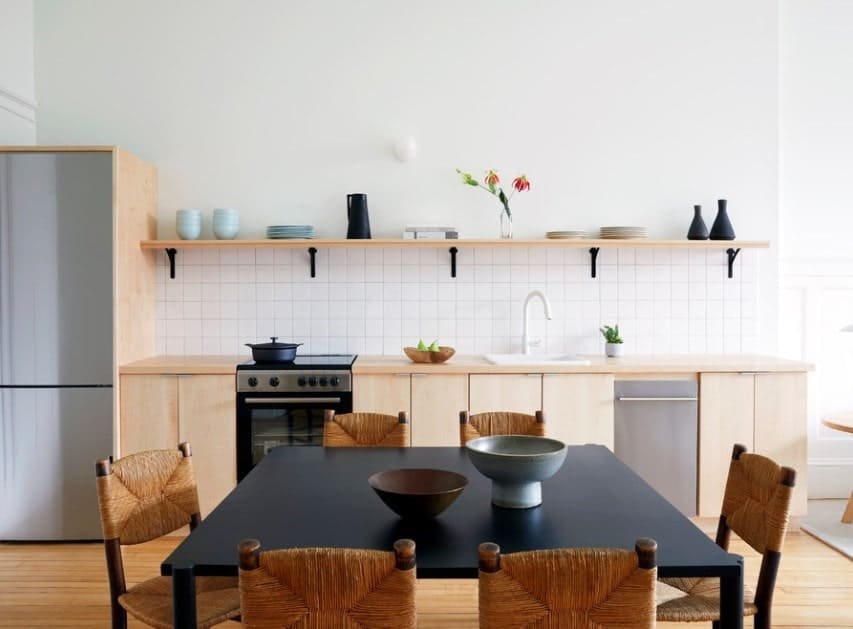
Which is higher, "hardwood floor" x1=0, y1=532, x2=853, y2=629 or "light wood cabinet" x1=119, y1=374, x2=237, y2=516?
"light wood cabinet" x1=119, y1=374, x2=237, y2=516

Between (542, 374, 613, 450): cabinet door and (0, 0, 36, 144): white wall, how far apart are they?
10.6ft

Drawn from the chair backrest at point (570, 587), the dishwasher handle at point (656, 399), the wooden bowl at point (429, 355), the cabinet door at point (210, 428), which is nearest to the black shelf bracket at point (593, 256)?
the dishwasher handle at point (656, 399)

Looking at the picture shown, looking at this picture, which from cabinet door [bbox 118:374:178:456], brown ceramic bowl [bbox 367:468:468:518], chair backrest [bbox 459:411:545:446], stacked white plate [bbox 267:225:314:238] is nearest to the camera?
brown ceramic bowl [bbox 367:468:468:518]

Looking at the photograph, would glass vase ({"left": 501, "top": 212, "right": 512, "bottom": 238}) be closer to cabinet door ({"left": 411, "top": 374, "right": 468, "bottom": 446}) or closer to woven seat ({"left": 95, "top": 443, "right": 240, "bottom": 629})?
cabinet door ({"left": 411, "top": 374, "right": 468, "bottom": 446})

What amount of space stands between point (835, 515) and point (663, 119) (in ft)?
8.04

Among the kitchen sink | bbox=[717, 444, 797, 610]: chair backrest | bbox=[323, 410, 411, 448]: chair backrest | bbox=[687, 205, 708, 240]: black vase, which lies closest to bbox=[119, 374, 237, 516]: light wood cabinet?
bbox=[323, 410, 411, 448]: chair backrest

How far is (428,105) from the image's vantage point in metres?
4.48

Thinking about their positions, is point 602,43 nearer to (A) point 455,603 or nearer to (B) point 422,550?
(A) point 455,603

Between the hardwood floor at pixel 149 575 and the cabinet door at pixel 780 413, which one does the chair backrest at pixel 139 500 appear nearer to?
the hardwood floor at pixel 149 575

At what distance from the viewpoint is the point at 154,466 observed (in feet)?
7.61

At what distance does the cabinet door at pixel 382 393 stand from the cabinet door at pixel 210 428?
64 centimetres

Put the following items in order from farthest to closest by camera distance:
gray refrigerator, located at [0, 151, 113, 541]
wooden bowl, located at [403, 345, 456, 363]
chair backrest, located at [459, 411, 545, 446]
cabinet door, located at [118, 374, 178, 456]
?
wooden bowl, located at [403, 345, 456, 363]
cabinet door, located at [118, 374, 178, 456]
gray refrigerator, located at [0, 151, 113, 541]
chair backrest, located at [459, 411, 545, 446]

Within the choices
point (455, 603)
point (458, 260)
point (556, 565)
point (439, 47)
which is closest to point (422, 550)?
point (556, 565)

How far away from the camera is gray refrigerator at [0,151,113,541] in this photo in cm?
378
